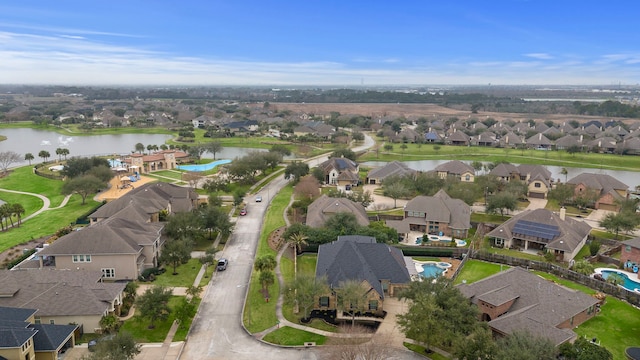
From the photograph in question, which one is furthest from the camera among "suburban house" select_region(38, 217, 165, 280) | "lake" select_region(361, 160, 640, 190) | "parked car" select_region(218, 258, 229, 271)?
"lake" select_region(361, 160, 640, 190)

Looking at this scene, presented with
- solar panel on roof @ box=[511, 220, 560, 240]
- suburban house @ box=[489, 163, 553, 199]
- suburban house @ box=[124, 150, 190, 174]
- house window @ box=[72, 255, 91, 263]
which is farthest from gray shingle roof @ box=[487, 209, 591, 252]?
suburban house @ box=[124, 150, 190, 174]

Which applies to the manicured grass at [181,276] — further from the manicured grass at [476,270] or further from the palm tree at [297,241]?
the manicured grass at [476,270]

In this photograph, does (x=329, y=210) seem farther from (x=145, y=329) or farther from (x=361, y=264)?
(x=145, y=329)

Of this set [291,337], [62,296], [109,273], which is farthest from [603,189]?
[62,296]

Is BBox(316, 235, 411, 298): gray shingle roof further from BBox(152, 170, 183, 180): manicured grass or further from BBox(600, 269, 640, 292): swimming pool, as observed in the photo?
BBox(152, 170, 183, 180): manicured grass

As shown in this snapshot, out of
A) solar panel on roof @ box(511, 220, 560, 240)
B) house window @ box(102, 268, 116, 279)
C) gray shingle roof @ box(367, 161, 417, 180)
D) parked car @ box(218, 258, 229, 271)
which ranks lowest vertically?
parked car @ box(218, 258, 229, 271)

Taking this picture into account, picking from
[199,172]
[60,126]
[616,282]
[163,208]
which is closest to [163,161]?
[199,172]

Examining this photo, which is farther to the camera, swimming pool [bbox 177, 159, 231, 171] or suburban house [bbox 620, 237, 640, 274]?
swimming pool [bbox 177, 159, 231, 171]

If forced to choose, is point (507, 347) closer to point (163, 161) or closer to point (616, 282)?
point (616, 282)
